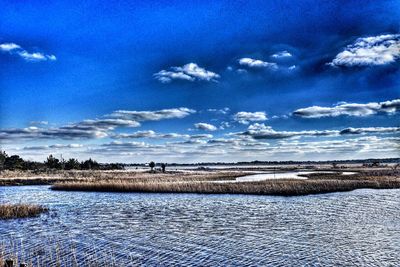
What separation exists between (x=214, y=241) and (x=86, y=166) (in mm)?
130175

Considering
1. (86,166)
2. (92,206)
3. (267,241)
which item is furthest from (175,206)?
(86,166)

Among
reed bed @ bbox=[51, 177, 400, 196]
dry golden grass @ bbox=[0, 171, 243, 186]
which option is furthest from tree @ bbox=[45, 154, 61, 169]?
reed bed @ bbox=[51, 177, 400, 196]

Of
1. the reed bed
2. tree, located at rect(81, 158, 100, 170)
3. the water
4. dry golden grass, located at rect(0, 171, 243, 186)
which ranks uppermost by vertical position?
tree, located at rect(81, 158, 100, 170)

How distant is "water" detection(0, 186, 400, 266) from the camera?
18562 millimetres

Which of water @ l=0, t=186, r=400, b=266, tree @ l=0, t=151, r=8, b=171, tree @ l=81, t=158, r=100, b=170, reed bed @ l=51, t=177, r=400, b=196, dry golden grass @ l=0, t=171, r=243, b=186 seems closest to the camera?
water @ l=0, t=186, r=400, b=266

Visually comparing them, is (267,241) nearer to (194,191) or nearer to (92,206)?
(92,206)

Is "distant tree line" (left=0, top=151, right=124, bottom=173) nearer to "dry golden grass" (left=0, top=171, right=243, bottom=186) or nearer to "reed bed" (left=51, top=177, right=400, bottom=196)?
"dry golden grass" (left=0, top=171, right=243, bottom=186)

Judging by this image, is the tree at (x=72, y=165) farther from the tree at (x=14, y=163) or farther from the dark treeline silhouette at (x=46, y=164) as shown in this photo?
the tree at (x=14, y=163)

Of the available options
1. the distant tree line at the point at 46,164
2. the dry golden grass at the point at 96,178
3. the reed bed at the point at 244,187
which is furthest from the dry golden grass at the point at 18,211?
the distant tree line at the point at 46,164

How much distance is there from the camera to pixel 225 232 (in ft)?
82.1

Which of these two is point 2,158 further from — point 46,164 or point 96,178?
point 96,178

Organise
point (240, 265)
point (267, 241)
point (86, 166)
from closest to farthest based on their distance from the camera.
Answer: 1. point (240, 265)
2. point (267, 241)
3. point (86, 166)

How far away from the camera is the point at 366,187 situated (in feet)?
194

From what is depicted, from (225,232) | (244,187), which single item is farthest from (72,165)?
(225,232)
